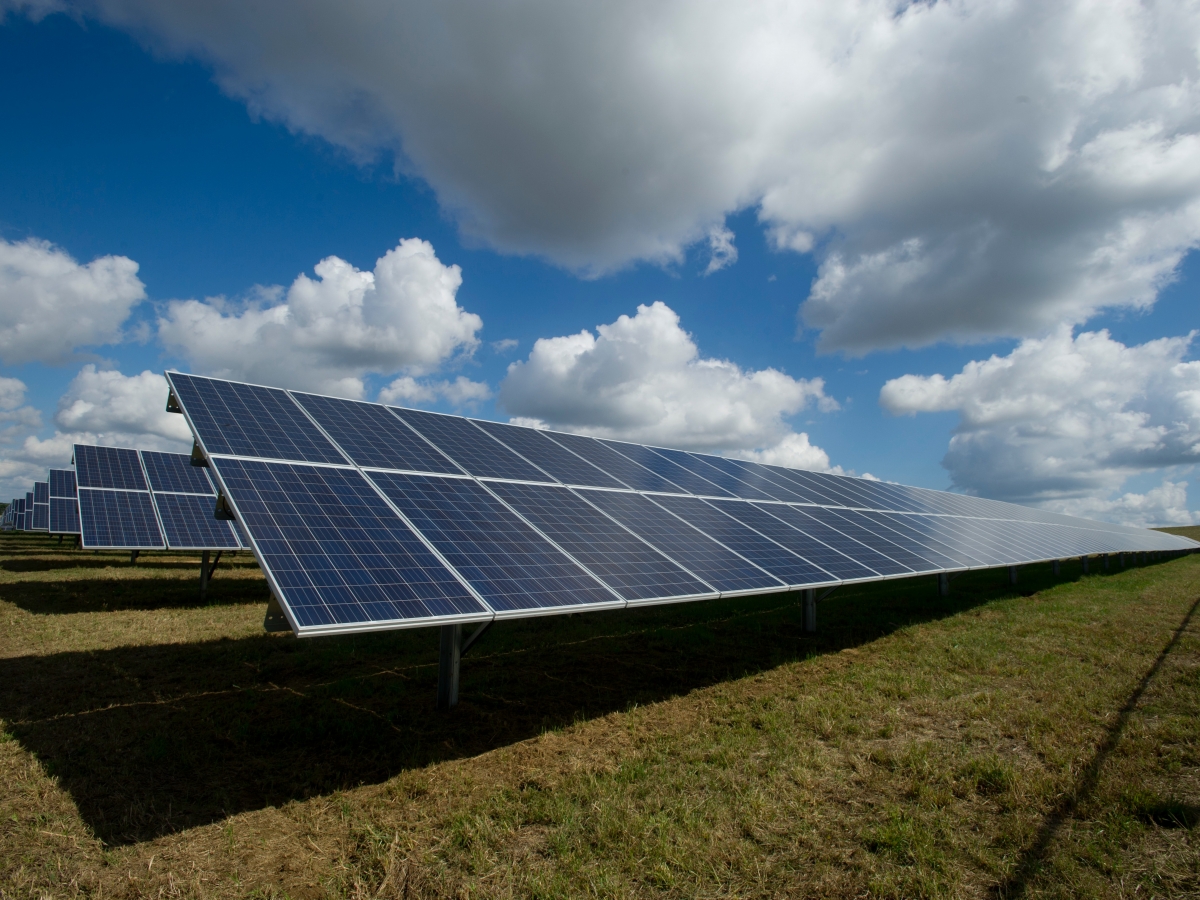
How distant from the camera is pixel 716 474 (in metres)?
21.4

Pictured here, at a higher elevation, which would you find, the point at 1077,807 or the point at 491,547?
the point at 491,547

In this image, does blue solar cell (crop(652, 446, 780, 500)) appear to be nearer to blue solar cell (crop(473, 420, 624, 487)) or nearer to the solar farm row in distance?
blue solar cell (crop(473, 420, 624, 487))

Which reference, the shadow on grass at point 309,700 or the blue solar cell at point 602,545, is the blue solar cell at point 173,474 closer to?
the shadow on grass at point 309,700

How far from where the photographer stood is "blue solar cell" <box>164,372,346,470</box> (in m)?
10.5

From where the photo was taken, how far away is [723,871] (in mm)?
5875

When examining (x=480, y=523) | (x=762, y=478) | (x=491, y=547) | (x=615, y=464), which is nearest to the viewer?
(x=491, y=547)

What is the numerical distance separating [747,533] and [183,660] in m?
12.6

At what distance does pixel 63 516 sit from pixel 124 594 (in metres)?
14.5

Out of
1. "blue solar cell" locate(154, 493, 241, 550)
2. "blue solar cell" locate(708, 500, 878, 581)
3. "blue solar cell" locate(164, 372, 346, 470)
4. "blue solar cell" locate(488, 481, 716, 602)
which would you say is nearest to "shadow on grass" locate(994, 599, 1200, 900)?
"blue solar cell" locate(488, 481, 716, 602)

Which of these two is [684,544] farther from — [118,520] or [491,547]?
[118,520]

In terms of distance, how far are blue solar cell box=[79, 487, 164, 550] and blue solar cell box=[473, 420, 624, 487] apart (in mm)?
13980

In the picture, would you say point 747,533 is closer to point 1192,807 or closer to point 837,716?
point 837,716

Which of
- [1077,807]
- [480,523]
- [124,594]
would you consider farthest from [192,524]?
[1077,807]

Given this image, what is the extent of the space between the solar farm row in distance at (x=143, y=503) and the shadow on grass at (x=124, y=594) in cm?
169
